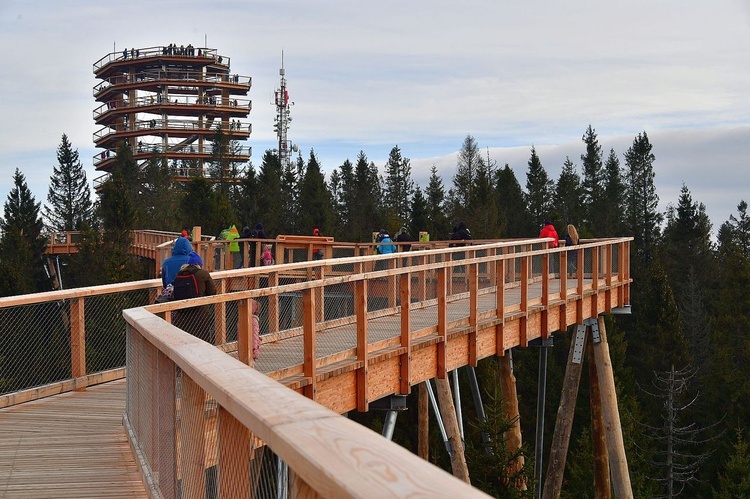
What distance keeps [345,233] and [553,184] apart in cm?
2559

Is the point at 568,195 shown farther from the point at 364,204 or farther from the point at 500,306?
the point at 500,306

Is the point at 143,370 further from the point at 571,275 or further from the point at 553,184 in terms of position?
the point at 553,184

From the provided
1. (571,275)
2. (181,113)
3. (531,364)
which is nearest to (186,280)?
(571,275)

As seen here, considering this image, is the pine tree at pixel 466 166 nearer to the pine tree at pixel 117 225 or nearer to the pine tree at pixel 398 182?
the pine tree at pixel 398 182

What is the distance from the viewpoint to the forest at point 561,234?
4922 cm

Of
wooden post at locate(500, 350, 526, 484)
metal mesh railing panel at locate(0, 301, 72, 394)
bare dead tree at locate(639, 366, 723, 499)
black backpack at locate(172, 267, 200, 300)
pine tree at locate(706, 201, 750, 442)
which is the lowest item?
bare dead tree at locate(639, 366, 723, 499)

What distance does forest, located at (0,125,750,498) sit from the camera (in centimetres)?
4922

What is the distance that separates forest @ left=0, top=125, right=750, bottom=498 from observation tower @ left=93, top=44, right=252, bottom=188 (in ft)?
8.03

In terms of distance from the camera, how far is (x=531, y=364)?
58812 mm

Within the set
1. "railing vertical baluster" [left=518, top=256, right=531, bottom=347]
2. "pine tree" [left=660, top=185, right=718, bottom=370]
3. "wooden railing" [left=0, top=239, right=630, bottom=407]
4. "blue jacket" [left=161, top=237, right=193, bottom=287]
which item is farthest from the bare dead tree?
"blue jacket" [left=161, top=237, right=193, bottom=287]

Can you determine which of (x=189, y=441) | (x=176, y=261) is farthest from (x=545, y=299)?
(x=189, y=441)

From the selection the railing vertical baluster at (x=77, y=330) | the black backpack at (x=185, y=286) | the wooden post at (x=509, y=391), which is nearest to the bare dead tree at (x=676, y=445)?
the wooden post at (x=509, y=391)

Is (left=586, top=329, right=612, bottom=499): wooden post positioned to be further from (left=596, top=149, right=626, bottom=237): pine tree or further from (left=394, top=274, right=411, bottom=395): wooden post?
(left=596, top=149, right=626, bottom=237): pine tree

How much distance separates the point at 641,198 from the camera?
87.6 m
